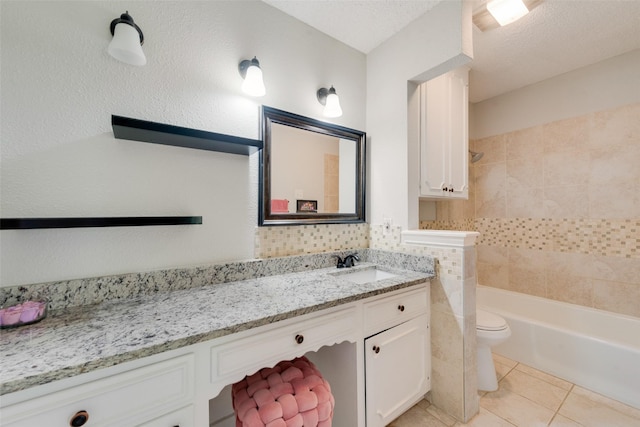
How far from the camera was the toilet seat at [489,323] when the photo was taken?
1716 mm

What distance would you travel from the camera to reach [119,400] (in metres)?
0.67

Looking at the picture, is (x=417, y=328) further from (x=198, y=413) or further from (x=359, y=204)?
(x=198, y=413)

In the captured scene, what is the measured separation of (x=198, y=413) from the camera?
2.61 ft

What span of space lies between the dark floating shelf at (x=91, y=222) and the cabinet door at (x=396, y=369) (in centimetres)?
107

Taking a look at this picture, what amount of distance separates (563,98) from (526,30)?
97 centimetres

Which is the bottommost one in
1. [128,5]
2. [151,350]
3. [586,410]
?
[586,410]

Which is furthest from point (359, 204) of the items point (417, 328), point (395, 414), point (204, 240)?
point (395, 414)

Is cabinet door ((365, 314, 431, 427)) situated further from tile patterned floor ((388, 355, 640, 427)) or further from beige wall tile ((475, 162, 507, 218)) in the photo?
beige wall tile ((475, 162, 507, 218))

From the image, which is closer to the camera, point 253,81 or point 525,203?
point 253,81

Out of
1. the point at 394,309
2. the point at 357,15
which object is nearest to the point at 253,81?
the point at 357,15

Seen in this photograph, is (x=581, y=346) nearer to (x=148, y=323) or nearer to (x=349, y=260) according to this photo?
(x=349, y=260)

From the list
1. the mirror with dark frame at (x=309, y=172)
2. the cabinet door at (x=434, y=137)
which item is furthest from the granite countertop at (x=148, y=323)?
the cabinet door at (x=434, y=137)

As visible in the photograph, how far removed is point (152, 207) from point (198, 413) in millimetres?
866

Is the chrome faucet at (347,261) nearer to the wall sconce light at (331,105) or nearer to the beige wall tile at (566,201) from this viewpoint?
the wall sconce light at (331,105)
